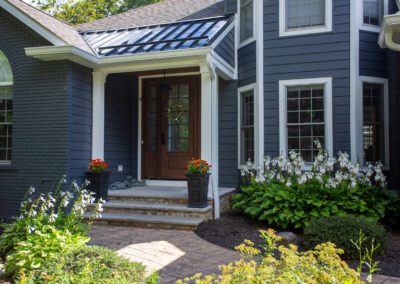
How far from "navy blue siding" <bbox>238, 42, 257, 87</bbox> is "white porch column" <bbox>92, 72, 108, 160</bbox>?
2.69 meters

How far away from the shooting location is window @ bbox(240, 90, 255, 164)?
7.22 m

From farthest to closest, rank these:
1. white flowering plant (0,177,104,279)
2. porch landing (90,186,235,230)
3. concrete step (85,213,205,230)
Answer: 1. porch landing (90,186,235,230)
2. concrete step (85,213,205,230)
3. white flowering plant (0,177,104,279)

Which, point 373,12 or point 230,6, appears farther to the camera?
point 230,6

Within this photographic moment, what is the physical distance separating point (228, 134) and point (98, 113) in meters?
2.62

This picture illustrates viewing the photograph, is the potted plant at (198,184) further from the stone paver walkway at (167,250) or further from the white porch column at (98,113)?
the white porch column at (98,113)

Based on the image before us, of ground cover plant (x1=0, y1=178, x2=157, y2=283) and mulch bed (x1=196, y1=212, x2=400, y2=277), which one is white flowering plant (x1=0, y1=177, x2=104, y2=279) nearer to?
ground cover plant (x1=0, y1=178, x2=157, y2=283)

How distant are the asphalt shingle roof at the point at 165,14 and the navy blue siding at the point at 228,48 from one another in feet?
3.28

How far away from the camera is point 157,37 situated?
6.89m

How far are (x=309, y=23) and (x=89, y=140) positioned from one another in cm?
456

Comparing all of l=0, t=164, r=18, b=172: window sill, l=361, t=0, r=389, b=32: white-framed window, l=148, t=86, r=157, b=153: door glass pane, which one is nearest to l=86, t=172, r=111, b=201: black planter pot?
l=0, t=164, r=18, b=172: window sill

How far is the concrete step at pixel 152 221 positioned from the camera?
213 inches

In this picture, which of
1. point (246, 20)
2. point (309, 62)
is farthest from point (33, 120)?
point (309, 62)

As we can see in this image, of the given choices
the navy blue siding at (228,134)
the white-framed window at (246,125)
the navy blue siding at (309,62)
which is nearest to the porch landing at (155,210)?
the navy blue siding at (228,134)

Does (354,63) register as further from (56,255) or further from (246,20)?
(56,255)
